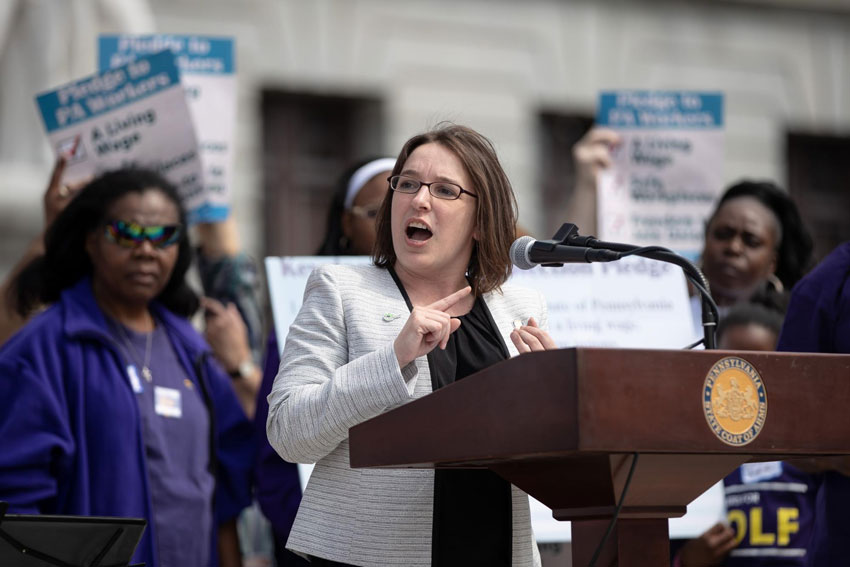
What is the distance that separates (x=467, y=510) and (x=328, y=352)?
47cm

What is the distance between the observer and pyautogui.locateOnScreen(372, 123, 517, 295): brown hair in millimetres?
3393

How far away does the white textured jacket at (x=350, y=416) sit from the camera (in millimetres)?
Answer: 3045

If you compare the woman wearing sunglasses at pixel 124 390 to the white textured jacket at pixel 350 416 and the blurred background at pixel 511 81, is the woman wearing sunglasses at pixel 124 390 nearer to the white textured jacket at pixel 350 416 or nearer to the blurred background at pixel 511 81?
the white textured jacket at pixel 350 416

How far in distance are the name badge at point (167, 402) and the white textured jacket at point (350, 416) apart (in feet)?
5.08

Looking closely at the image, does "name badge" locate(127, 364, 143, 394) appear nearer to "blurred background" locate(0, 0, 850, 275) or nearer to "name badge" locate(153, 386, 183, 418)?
"name badge" locate(153, 386, 183, 418)

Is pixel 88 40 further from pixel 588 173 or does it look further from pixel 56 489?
pixel 56 489

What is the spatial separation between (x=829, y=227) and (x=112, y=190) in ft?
37.1

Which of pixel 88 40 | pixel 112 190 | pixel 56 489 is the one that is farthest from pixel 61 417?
pixel 88 40

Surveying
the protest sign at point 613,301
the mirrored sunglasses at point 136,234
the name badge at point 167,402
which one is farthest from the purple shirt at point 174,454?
the protest sign at point 613,301

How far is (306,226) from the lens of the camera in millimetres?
12883

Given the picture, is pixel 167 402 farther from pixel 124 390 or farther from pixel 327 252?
pixel 327 252

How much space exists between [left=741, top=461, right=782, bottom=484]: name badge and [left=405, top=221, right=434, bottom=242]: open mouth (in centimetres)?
207

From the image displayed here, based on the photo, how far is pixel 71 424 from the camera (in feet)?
14.9

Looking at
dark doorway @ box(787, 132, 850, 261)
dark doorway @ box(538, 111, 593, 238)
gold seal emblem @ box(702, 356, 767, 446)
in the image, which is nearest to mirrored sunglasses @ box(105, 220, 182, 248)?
gold seal emblem @ box(702, 356, 767, 446)
